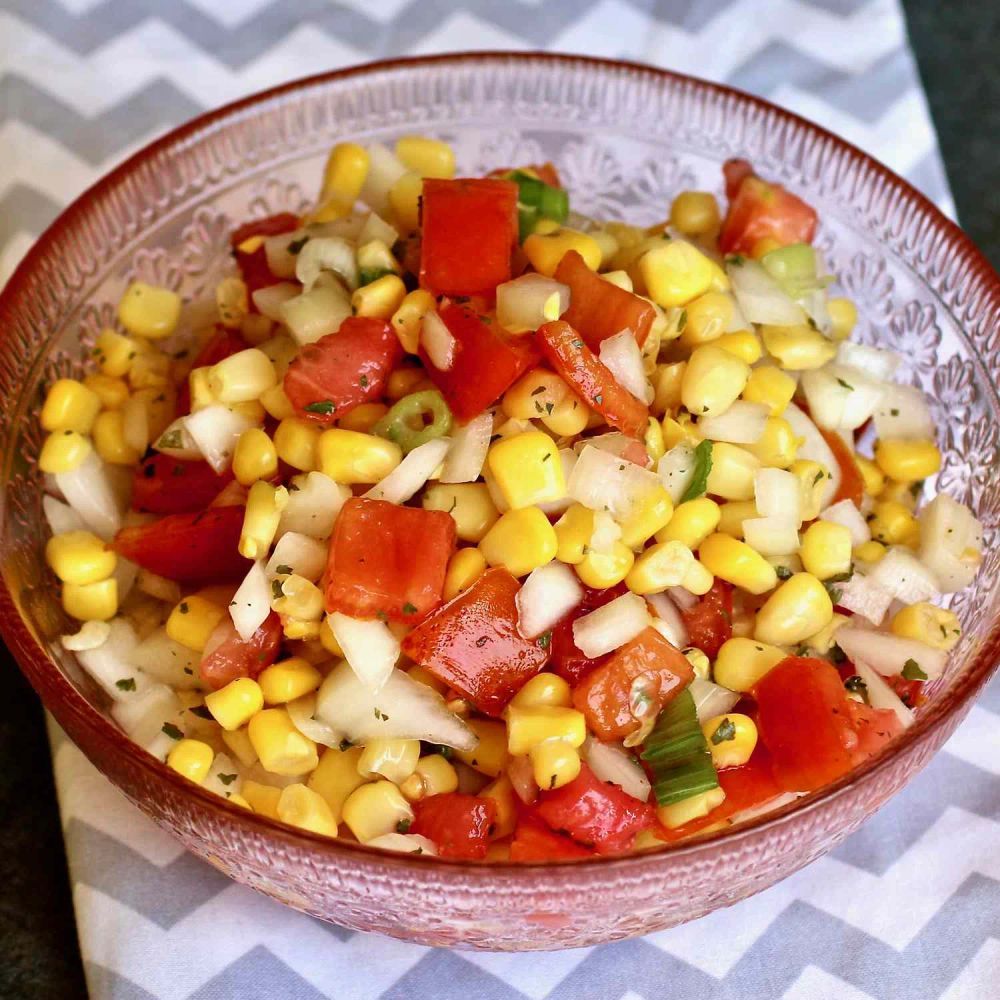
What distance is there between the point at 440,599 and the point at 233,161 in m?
1.33

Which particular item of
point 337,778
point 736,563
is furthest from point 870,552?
point 337,778

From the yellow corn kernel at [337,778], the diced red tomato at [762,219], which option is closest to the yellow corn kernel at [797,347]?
the diced red tomato at [762,219]

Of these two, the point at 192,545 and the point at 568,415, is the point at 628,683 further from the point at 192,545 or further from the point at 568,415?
the point at 192,545

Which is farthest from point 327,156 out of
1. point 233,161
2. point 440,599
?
point 440,599

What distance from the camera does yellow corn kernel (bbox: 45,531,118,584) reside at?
2.27 metres

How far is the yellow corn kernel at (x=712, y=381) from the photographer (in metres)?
2.20

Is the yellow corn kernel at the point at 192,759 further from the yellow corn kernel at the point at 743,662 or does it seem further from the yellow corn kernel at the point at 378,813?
the yellow corn kernel at the point at 743,662

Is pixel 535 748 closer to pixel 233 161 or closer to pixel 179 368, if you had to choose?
pixel 179 368

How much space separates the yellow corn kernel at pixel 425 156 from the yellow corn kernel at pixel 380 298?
56 cm

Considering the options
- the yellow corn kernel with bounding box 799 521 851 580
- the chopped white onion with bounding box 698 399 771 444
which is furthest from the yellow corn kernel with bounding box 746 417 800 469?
Result: the yellow corn kernel with bounding box 799 521 851 580

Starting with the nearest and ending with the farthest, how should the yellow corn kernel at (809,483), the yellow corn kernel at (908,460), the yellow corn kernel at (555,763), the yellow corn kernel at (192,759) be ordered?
the yellow corn kernel at (555,763) < the yellow corn kernel at (192,759) < the yellow corn kernel at (809,483) < the yellow corn kernel at (908,460)

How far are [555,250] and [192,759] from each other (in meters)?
1.08

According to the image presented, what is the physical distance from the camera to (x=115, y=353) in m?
2.59

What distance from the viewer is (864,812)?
1962 millimetres
